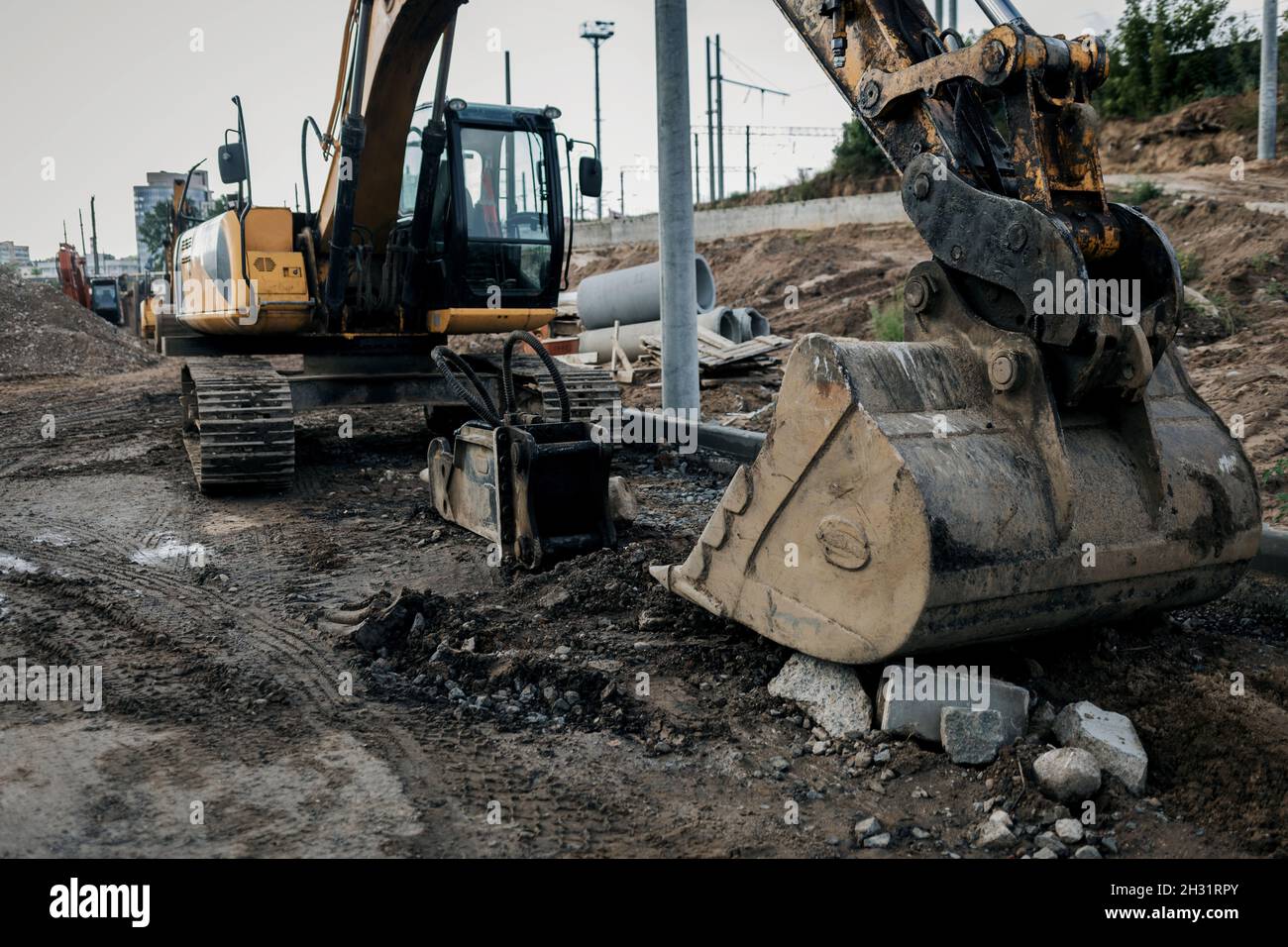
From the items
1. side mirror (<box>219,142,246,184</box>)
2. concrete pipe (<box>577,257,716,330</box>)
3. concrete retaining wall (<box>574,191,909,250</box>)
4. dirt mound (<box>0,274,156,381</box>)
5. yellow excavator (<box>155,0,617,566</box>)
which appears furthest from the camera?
concrete retaining wall (<box>574,191,909,250</box>)

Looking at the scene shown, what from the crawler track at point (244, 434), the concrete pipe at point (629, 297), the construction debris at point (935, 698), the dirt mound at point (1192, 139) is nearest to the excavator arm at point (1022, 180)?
the construction debris at point (935, 698)

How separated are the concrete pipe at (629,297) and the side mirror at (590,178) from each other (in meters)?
6.44

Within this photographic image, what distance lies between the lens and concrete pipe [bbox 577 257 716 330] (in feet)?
52.2

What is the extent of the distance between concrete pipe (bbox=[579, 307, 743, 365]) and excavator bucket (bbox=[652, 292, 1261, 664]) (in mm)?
10960

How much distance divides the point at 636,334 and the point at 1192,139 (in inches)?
478

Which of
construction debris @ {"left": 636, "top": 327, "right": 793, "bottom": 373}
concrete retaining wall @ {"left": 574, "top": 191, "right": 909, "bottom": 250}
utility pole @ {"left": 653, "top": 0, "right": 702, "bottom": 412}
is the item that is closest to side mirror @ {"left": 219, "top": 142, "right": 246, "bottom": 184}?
utility pole @ {"left": 653, "top": 0, "right": 702, "bottom": 412}

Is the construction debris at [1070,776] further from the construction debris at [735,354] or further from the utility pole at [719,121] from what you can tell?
the utility pole at [719,121]

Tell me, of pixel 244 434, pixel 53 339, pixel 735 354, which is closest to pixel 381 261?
pixel 244 434

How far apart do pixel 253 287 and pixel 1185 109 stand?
1867 cm

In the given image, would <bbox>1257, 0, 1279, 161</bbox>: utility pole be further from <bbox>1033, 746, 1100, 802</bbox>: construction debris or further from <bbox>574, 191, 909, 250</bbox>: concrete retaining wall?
<bbox>1033, 746, 1100, 802</bbox>: construction debris

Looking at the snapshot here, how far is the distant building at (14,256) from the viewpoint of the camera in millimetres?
48584

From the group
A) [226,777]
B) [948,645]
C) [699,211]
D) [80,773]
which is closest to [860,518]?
[948,645]

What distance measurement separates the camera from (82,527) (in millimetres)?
7293

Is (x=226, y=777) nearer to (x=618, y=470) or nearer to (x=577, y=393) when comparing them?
(x=618, y=470)
